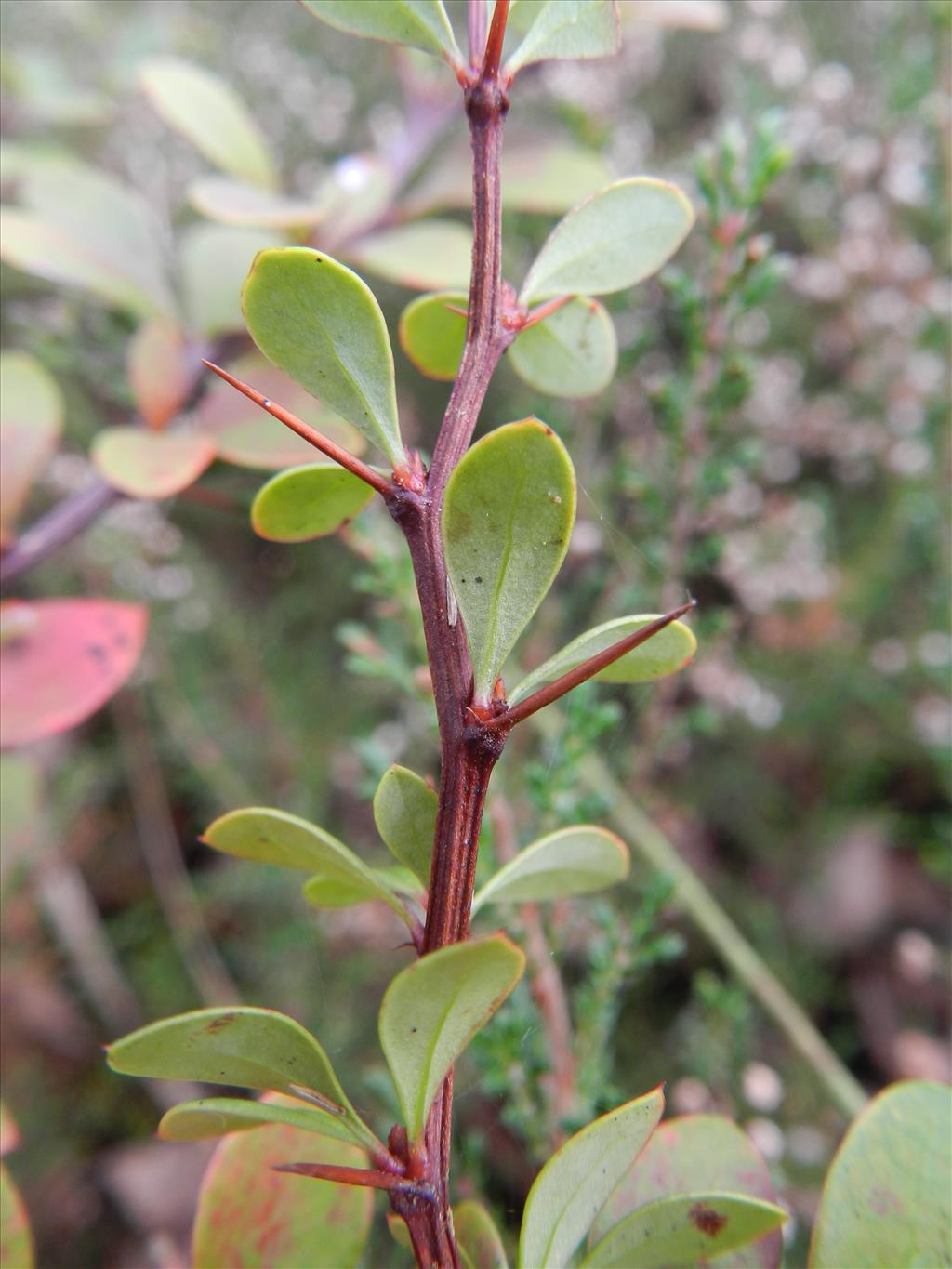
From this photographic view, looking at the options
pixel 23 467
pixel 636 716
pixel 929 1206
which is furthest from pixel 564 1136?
pixel 23 467

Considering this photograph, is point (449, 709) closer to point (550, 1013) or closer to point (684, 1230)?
point (684, 1230)

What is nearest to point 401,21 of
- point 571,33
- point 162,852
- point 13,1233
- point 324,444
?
point 571,33

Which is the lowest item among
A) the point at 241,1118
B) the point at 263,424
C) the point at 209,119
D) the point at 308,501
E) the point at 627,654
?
the point at 241,1118

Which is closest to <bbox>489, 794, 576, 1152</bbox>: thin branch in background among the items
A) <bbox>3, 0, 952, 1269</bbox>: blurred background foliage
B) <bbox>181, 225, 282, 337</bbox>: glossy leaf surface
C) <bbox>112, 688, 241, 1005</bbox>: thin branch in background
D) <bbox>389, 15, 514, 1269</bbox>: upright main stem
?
<bbox>3, 0, 952, 1269</bbox>: blurred background foliage

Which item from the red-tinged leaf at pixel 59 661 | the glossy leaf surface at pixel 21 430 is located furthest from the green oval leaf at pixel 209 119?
the red-tinged leaf at pixel 59 661

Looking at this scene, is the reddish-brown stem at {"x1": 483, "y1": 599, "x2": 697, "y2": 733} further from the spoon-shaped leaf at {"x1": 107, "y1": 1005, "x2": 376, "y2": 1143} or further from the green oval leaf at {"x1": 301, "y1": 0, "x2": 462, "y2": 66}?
the green oval leaf at {"x1": 301, "y1": 0, "x2": 462, "y2": 66}

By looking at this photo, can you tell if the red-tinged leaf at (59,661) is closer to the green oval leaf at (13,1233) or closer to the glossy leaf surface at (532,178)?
the green oval leaf at (13,1233)

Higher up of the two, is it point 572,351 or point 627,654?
point 572,351
